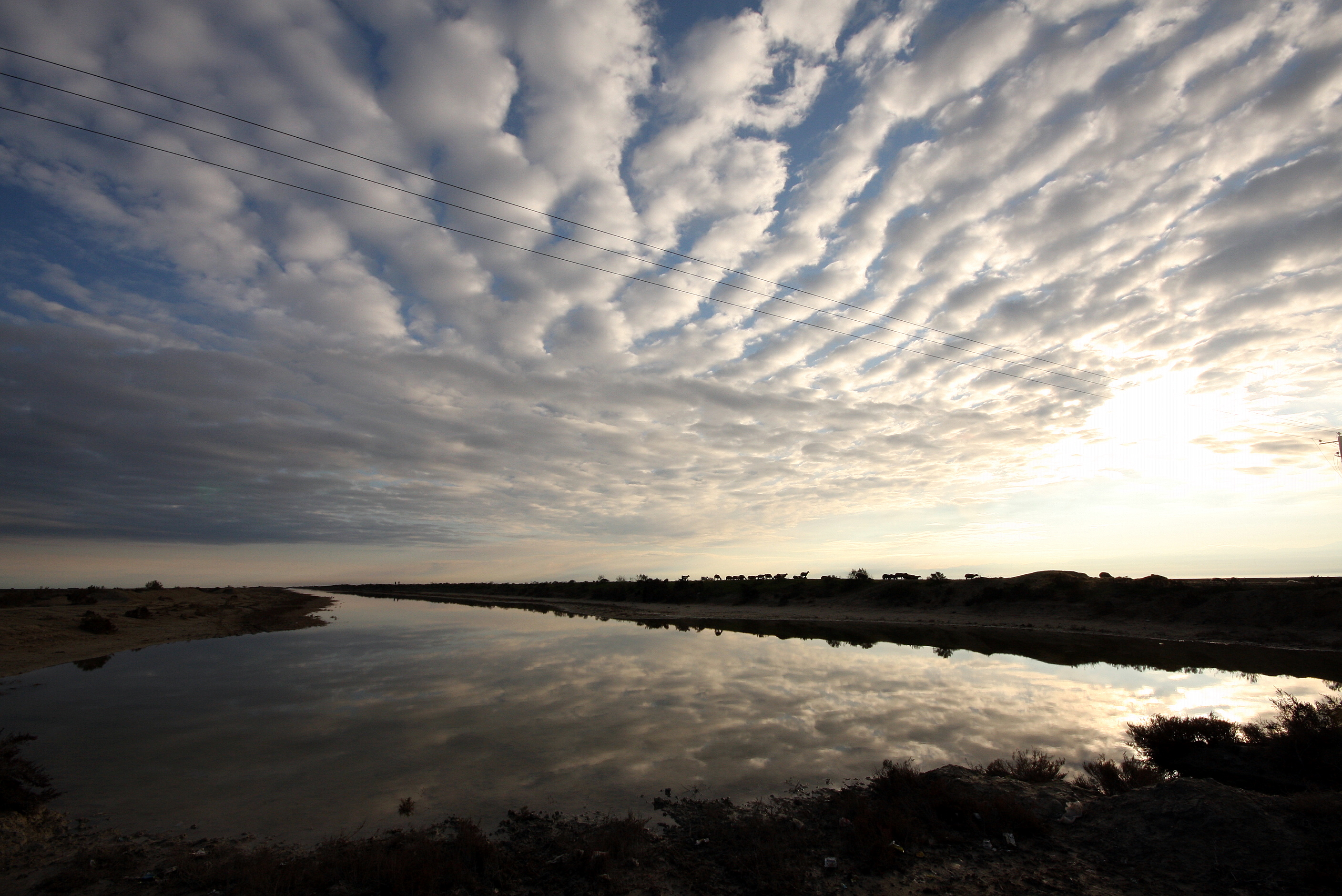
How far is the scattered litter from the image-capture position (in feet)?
26.2

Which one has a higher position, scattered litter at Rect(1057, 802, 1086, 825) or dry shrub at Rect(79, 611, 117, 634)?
dry shrub at Rect(79, 611, 117, 634)

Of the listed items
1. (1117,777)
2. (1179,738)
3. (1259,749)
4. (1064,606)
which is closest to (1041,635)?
(1064,606)

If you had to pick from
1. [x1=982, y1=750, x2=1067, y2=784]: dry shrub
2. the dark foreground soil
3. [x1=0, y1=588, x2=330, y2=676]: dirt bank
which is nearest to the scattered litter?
the dark foreground soil

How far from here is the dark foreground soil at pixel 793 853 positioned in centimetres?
629

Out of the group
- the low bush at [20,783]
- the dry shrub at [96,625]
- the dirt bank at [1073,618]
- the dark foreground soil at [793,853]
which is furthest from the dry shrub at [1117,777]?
the dry shrub at [96,625]

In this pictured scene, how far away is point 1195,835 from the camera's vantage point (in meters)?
6.94

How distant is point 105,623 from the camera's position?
3341cm

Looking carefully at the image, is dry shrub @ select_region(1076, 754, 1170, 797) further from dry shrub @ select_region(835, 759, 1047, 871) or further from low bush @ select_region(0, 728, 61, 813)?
low bush @ select_region(0, 728, 61, 813)

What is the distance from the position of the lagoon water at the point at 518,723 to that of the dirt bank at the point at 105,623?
3.88m

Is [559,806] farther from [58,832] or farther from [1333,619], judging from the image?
[1333,619]

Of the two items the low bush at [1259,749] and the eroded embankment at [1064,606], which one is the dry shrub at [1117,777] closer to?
the low bush at [1259,749]

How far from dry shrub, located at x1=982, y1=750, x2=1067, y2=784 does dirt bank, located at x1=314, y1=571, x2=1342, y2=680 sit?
16789 mm

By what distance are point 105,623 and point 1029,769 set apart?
Answer: 45710mm

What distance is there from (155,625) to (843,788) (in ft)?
157
